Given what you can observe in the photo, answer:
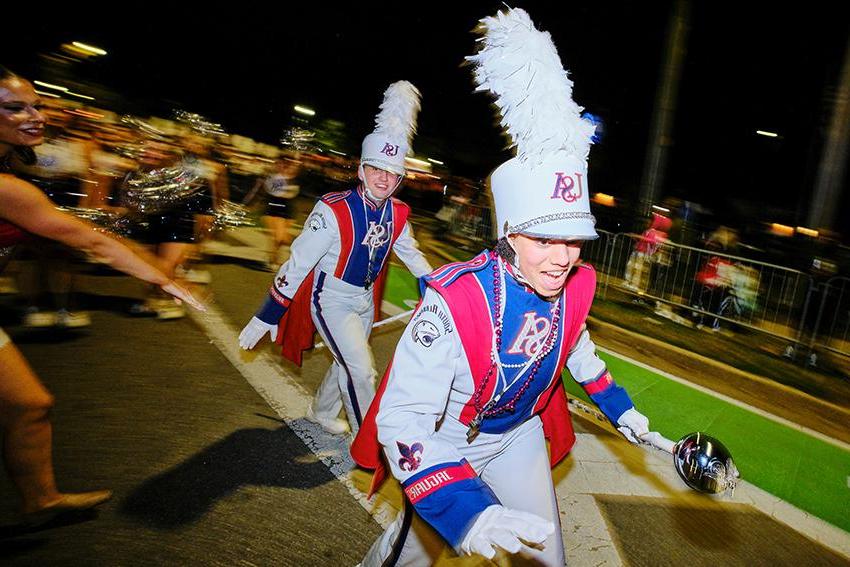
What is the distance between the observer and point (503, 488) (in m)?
2.61

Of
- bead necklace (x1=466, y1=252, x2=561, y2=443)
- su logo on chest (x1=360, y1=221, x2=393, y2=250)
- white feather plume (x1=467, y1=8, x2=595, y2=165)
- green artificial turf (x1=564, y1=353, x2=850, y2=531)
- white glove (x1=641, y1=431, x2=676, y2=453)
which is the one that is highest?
white feather plume (x1=467, y1=8, x2=595, y2=165)

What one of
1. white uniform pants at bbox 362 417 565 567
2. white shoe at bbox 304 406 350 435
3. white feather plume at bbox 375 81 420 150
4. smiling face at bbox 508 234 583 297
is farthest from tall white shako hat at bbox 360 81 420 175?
white uniform pants at bbox 362 417 565 567

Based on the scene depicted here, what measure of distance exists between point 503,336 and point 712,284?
8.99m

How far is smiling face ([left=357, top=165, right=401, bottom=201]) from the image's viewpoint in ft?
14.0

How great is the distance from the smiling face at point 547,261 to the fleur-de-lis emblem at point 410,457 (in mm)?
773

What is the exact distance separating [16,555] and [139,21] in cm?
4237

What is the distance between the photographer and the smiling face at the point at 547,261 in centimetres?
227

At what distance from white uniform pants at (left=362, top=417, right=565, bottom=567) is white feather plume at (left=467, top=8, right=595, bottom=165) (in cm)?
122

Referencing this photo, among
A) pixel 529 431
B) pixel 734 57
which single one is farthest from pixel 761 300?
pixel 734 57

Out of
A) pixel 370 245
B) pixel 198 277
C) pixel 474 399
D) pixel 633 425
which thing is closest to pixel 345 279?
pixel 370 245

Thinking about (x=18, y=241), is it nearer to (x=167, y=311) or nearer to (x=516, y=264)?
(x=516, y=264)

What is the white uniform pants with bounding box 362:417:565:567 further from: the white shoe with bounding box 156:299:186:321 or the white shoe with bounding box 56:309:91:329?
the white shoe with bounding box 156:299:186:321

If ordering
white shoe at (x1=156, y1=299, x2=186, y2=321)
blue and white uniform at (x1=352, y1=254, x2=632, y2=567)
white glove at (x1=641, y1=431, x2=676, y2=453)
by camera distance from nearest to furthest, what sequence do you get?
blue and white uniform at (x1=352, y1=254, x2=632, y2=567) → white glove at (x1=641, y1=431, x2=676, y2=453) → white shoe at (x1=156, y1=299, x2=186, y2=321)

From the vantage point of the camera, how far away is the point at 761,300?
375 inches
